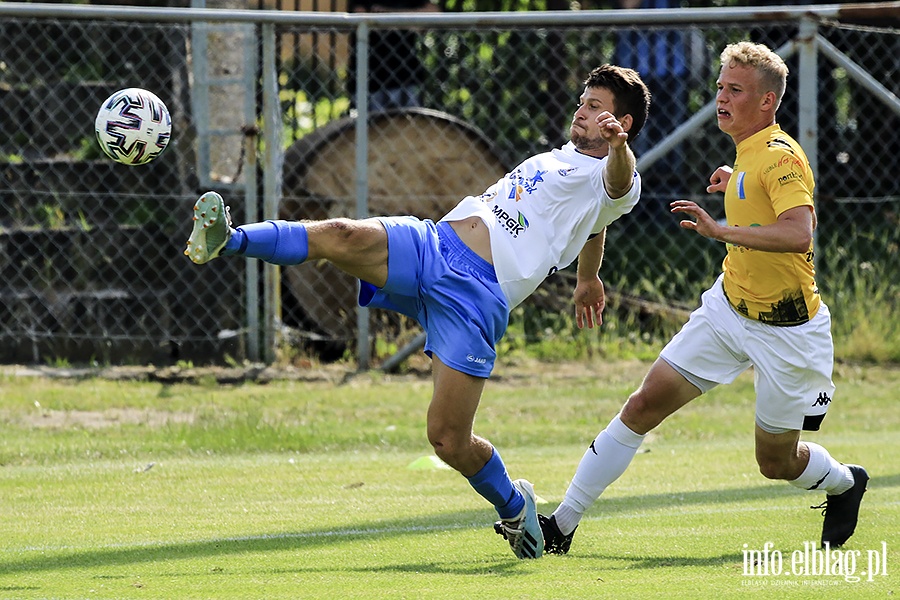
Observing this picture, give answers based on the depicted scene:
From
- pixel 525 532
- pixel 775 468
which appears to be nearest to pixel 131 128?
pixel 525 532

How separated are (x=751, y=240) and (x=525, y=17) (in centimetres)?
540

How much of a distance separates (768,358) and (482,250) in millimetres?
1205

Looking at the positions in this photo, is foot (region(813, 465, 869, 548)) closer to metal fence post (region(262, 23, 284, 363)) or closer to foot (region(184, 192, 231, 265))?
foot (region(184, 192, 231, 265))

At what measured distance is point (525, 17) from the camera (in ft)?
31.9

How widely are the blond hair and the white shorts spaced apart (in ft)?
2.79

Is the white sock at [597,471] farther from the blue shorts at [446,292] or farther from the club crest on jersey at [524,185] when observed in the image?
the club crest on jersey at [524,185]

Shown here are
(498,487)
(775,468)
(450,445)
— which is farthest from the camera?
(775,468)

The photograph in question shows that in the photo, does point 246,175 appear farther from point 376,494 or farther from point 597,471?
point 597,471

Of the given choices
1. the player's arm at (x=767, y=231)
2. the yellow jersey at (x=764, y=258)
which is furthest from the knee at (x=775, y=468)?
the player's arm at (x=767, y=231)

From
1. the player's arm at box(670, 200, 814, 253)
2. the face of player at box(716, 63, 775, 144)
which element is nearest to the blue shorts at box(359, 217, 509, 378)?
the player's arm at box(670, 200, 814, 253)

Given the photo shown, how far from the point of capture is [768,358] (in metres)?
5.13

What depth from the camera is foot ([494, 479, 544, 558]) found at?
5.06m

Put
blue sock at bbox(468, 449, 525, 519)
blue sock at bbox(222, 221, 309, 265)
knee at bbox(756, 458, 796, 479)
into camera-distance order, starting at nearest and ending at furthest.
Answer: blue sock at bbox(222, 221, 309, 265) < blue sock at bbox(468, 449, 525, 519) < knee at bbox(756, 458, 796, 479)

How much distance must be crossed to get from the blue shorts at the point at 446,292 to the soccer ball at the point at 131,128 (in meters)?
1.02
